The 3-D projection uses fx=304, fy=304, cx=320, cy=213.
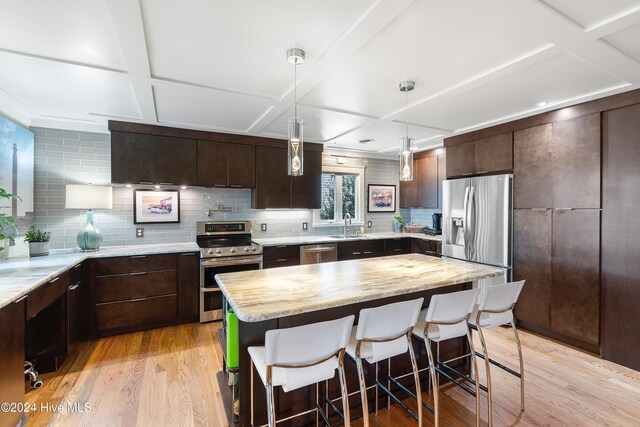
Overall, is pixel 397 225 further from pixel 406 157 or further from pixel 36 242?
pixel 36 242

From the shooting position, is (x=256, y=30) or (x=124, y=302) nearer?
(x=256, y=30)

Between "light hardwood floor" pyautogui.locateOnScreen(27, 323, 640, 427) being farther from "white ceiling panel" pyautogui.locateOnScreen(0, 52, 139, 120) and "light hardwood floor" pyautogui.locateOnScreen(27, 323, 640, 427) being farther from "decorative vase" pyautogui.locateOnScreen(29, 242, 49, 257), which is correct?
"white ceiling panel" pyautogui.locateOnScreen(0, 52, 139, 120)

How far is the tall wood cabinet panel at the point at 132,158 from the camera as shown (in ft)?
11.7

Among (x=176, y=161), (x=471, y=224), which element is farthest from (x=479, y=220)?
(x=176, y=161)

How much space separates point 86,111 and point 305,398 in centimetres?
349

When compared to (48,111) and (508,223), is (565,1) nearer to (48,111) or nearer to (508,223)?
(508,223)

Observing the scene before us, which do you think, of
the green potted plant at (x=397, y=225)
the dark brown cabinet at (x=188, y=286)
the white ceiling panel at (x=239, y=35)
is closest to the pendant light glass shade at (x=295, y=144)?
the white ceiling panel at (x=239, y=35)

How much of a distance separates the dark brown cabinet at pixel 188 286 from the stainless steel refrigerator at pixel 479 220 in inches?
130

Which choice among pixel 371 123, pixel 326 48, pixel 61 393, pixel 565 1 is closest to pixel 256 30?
pixel 326 48

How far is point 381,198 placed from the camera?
5734 millimetres

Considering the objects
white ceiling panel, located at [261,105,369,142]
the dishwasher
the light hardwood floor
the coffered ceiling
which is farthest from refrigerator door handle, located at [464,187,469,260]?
the dishwasher

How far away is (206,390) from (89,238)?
7.35ft

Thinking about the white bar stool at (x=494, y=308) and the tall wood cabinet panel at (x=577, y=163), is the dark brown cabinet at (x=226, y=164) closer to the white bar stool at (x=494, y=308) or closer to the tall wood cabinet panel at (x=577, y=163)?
the white bar stool at (x=494, y=308)

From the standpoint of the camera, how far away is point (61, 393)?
90.1 inches
